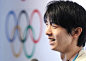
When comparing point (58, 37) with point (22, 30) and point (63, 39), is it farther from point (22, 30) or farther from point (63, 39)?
point (22, 30)

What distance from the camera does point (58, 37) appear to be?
Answer: 36 cm

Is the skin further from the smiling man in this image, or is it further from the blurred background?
the blurred background

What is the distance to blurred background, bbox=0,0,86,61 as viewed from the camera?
88 cm

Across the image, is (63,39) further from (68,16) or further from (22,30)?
(22,30)

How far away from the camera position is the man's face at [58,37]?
36 cm

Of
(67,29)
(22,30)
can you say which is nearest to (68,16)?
(67,29)

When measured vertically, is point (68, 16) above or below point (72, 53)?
above

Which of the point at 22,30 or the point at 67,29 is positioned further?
the point at 22,30

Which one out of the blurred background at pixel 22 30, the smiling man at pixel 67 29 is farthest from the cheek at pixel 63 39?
the blurred background at pixel 22 30

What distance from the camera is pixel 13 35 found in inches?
38.7

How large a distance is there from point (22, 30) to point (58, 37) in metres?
0.62

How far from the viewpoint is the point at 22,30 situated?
0.95m

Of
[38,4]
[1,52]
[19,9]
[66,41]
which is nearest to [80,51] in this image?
[66,41]

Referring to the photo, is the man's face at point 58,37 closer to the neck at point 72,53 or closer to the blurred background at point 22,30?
the neck at point 72,53
